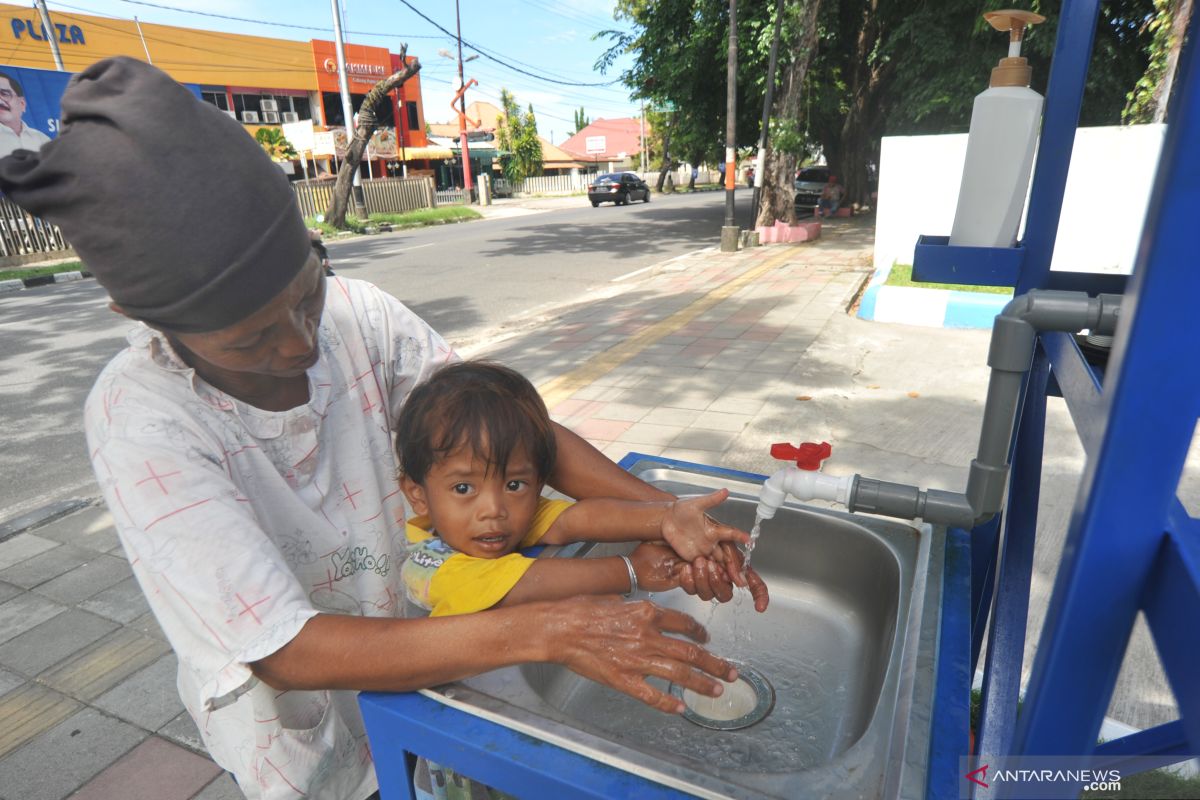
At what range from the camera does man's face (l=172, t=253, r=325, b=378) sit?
0.96 m

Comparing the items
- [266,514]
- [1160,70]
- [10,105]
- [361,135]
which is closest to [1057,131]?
[266,514]

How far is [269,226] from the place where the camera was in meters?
0.94

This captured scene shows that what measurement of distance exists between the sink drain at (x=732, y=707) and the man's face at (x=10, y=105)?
1494 centimetres

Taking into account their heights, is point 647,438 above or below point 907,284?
below

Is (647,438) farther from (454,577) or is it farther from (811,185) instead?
(811,185)

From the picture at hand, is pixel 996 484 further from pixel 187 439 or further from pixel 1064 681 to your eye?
pixel 187 439

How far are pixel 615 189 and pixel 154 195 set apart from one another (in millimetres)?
25882

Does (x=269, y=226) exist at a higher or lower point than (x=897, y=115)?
lower

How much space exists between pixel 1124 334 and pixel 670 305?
6.91 m

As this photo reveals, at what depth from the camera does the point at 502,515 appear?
1229mm

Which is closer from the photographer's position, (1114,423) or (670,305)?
(1114,423)

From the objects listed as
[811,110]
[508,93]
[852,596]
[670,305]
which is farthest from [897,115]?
[508,93]

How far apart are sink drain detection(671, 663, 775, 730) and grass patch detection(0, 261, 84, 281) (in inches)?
491

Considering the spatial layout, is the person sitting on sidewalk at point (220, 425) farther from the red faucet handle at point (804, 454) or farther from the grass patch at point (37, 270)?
the grass patch at point (37, 270)
